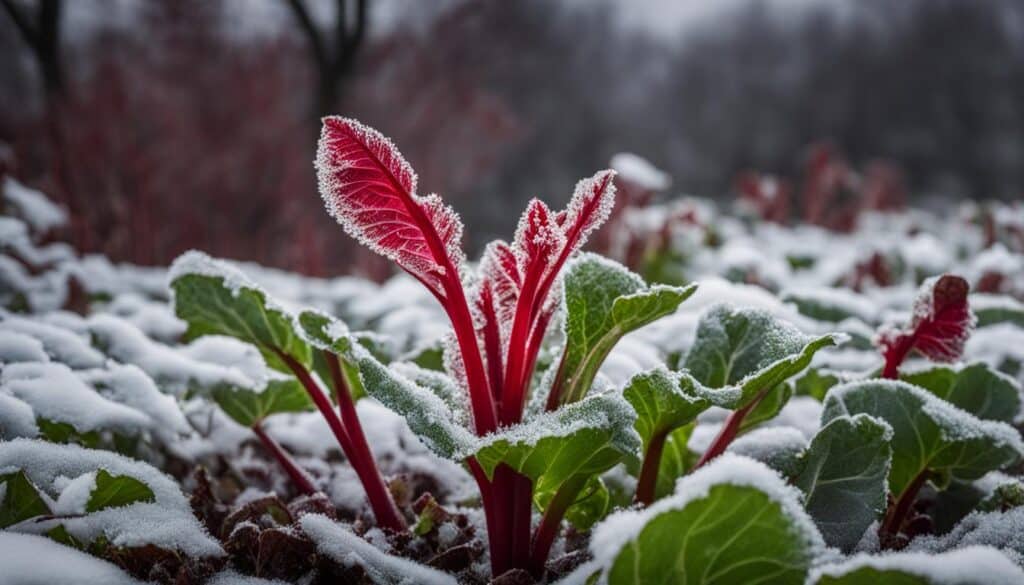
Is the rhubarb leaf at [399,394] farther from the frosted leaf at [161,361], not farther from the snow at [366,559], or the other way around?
the frosted leaf at [161,361]

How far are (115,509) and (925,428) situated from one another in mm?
887

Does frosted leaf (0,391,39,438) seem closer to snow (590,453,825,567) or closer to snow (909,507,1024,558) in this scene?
snow (590,453,825,567)

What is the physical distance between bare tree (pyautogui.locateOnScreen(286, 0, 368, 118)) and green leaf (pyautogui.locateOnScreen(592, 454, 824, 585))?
4362mm

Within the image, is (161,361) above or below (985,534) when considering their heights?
above

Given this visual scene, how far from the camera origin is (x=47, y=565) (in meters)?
0.68

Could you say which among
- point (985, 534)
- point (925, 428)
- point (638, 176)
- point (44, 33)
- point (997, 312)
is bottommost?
point (985, 534)

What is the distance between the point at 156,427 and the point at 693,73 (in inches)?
751

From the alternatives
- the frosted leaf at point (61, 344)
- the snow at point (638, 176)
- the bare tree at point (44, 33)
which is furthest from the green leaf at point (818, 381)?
the bare tree at point (44, 33)

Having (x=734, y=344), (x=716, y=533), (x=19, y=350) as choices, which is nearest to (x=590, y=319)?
(x=734, y=344)

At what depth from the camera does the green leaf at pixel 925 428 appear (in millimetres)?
859

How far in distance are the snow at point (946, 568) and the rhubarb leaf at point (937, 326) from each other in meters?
0.42

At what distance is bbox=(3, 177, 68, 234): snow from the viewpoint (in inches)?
91.3

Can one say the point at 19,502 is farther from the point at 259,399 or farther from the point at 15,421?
the point at 259,399

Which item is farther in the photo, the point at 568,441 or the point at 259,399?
the point at 259,399
